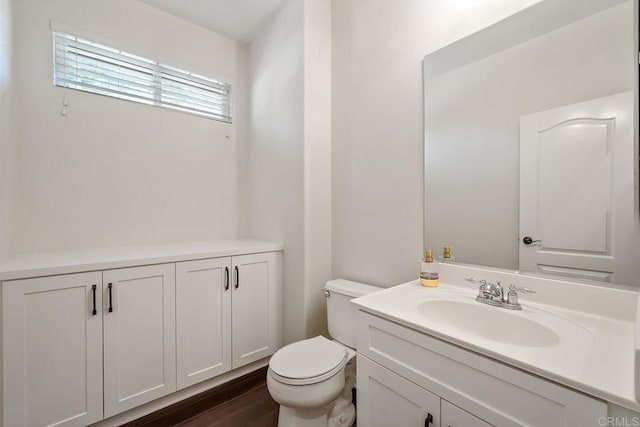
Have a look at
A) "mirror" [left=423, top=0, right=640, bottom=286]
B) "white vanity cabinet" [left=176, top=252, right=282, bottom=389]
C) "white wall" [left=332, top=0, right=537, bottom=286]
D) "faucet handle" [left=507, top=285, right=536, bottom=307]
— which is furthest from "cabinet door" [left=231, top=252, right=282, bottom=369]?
"faucet handle" [left=507, top=285, right=536, bottom=307]

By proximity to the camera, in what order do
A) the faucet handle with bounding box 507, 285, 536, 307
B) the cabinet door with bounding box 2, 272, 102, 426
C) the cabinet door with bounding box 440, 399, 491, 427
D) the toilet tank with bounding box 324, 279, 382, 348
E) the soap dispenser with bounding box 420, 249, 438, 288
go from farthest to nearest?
the toilet tank with bounding box 324, 279, 382, 348, the soap dispenser with bounding box 420, 249, 438, 288, the cabinet door with bounding box 2, 272, 102, 426, the faucet handle with bounding box 507, 285, 536, 307, the cabinet door with bounding box 440, 399, 491, 427

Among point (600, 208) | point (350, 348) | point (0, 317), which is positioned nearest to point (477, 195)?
point (600, 208)

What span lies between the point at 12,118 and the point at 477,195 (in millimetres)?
2579

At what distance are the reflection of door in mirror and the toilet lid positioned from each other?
0.96m

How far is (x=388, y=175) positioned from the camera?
1609 millimetres

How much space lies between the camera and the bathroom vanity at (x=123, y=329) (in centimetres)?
120

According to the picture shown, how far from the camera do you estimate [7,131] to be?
4.71 feet

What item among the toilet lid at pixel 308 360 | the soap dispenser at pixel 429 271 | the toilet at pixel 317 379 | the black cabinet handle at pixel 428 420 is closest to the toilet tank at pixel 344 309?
the toilet at pixel 317 379

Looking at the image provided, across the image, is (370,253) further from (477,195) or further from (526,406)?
(526,406)

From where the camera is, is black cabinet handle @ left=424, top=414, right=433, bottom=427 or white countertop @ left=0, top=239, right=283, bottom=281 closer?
black cabinet handle @ left=424, top=414, right=433, bottom=427

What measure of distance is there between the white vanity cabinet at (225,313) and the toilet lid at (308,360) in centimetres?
55

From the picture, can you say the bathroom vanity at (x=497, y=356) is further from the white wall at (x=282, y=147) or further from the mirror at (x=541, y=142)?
the white wall at (x=282, y=147)

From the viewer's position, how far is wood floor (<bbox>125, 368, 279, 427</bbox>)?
1502mm

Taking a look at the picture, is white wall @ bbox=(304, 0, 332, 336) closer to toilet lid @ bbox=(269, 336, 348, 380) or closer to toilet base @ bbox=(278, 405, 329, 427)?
toilet lid @ bbox=(269, 336, 348, 380)
